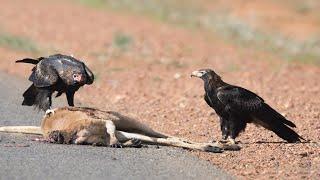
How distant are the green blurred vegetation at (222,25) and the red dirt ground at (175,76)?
→ 0.77 metres

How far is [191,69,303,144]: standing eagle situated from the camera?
981cm

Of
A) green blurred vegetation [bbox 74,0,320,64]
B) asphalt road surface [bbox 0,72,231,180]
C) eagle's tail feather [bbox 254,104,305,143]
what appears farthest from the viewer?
green blurred vegetation [bbox 74,0,320,64]

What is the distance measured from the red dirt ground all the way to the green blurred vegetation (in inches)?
30.5

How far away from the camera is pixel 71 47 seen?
19969mm

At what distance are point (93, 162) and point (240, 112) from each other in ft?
6.75

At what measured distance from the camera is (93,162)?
8539 millimetres

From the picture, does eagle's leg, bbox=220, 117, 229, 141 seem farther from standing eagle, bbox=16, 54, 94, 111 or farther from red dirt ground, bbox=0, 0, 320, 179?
standing eagle, bbox=16, 54, 94, 111

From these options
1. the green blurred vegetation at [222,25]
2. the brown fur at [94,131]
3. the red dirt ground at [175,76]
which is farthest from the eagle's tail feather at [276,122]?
the green blurred vegetation at [222,25]

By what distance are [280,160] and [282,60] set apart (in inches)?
444

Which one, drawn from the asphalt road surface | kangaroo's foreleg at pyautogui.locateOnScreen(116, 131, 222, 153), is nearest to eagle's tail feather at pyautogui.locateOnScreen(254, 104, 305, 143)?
kangaroo's foreleg at pyautogui.locateOnScreen(116, 131, 222, 153)

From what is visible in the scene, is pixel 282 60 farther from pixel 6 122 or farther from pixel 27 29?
pixel 6 122

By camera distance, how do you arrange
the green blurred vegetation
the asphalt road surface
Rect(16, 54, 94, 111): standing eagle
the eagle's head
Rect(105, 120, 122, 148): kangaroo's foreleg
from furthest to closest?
1. the green blurred vegetation
2. the eagle's head
3. Rect(16, 54, 94, 111): standing eagle
4. Rect(105, 120, 122, 148): kangaroo's foreleg
5. the asphalt road surface

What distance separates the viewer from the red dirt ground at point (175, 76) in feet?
30.8

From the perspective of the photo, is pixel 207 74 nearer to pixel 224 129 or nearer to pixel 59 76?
pixel 224 129
